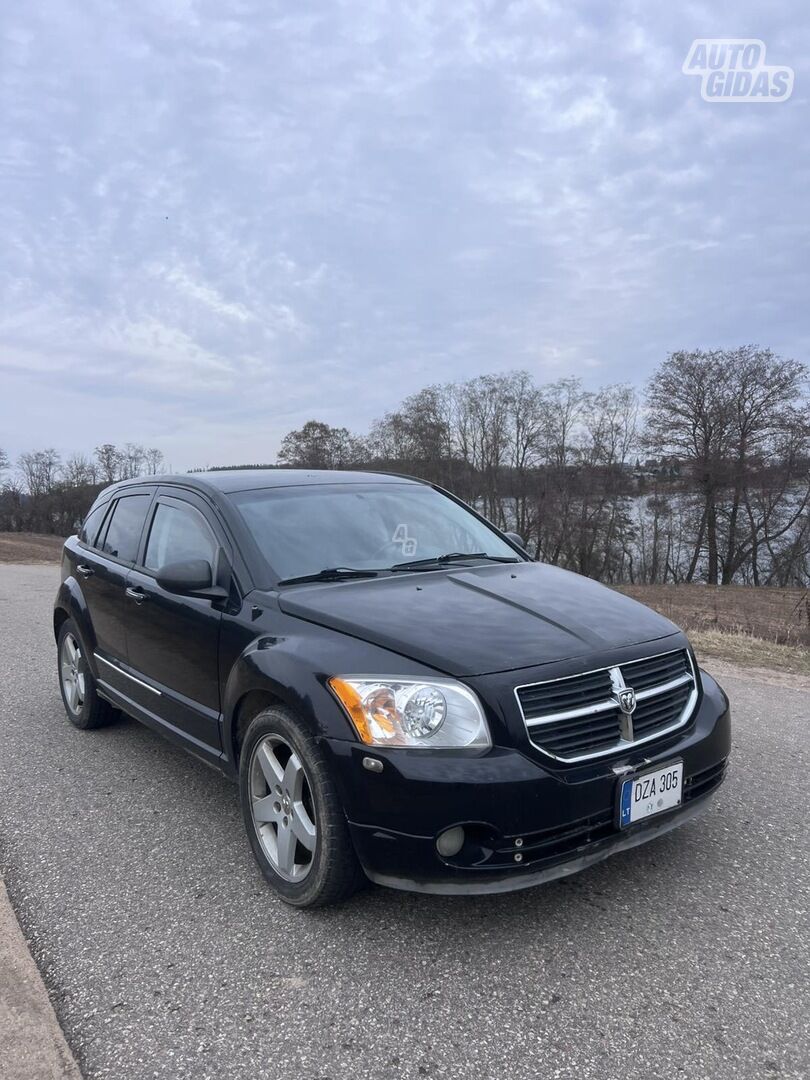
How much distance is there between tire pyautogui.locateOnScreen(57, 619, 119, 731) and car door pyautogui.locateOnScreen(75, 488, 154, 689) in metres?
0.33

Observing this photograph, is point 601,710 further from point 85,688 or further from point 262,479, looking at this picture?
point 85,688

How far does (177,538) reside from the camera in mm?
4082

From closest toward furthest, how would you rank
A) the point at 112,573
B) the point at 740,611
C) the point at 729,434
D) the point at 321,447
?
the point at 112,573
the point at 740,611
the point at 729,434
the point at 321,447

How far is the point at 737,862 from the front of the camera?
3.23 metres

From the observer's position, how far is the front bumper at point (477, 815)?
8.12ft

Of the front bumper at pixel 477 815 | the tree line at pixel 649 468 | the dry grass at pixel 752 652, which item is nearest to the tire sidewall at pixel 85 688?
the front bumper at pixel 477 815

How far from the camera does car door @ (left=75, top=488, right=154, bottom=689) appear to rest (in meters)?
4.50

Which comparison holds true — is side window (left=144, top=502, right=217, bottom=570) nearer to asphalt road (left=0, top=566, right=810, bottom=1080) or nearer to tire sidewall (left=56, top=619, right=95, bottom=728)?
tire sidewall (left=56, top=619, right=95, bottom=728)

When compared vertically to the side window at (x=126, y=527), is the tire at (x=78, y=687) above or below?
below

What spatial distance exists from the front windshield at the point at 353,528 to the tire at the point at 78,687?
2.11m

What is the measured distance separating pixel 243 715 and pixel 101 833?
1085 mm

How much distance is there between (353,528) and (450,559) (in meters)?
0.52

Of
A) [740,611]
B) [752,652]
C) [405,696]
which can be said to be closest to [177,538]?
[405,696]

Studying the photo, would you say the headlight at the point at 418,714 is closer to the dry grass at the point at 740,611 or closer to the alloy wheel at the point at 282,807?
the alloy wheel at the point at 282,807
